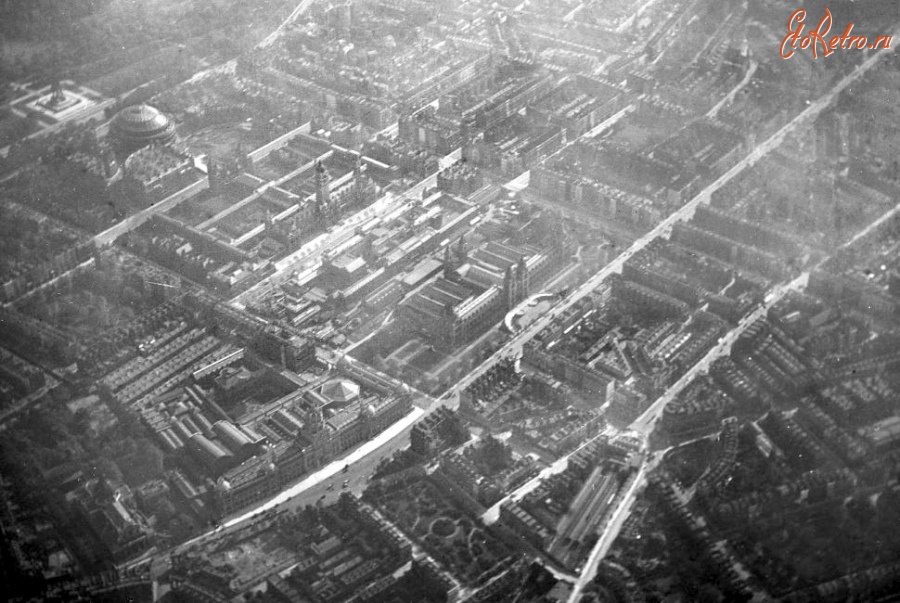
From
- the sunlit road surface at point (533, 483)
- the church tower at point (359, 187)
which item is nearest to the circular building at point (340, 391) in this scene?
the sunlit road surface at point (533, 483)

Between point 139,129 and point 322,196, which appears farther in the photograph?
point 139,129

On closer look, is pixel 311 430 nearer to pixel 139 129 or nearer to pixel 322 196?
pixel 322 196

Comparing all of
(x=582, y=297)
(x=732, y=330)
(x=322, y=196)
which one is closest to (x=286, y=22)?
(x=322, y=196)

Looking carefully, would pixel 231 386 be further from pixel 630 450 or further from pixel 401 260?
pixel 630 450

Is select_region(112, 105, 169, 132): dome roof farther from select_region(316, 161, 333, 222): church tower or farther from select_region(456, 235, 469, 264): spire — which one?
select_region(456, 235, 469, 264): spire

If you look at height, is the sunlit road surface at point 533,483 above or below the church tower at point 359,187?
below

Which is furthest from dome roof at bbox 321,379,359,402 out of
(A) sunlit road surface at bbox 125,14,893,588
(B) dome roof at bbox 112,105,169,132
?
(B) dome roof at bbox 112,105,169,132

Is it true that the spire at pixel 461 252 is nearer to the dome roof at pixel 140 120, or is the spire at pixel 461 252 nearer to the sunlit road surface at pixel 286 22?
the dome roof at pixel 140 120
